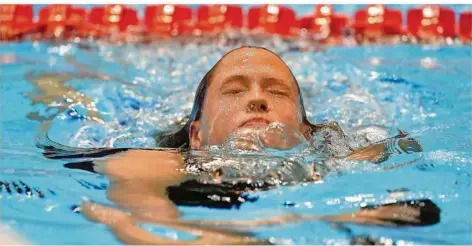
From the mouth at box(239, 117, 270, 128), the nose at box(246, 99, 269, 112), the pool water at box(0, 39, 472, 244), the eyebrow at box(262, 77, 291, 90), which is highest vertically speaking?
the eyebrow at box(262, 77, 291, 90)

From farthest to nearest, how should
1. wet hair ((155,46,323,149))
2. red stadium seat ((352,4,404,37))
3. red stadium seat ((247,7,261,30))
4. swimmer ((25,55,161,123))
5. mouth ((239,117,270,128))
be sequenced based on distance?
A: 1. red stadium seat ((247,7,261,30))
2. red stadium seat ((352,4,404,37))
3. swimmer ((25,55,161,123))
4. wet hair ((155,46,323,149))
5. mouth ((239,117,270,128))

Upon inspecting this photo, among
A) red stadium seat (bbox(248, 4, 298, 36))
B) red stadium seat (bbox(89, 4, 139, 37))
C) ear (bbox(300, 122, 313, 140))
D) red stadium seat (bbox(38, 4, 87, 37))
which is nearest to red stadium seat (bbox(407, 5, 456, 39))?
red stadium seat (bbox(248, 4, 298, 36))

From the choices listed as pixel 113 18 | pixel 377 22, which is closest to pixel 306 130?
pixel 377 22

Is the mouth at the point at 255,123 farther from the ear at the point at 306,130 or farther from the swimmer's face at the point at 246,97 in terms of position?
the ear at the point at 306,130

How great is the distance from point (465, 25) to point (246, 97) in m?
3.57

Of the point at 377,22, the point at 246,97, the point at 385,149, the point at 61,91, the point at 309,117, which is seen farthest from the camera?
the point at 377,22

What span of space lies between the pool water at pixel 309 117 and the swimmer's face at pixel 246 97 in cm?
38

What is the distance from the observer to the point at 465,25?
17.6 feet

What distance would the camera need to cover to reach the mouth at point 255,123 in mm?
2186

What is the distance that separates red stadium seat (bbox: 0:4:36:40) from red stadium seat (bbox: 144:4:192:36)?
2.80ft

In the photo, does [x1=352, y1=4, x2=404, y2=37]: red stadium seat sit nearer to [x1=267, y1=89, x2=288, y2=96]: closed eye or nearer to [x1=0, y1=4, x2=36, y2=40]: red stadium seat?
[x1=0, y1=4, x2=36, y2=40]: red stadium seat

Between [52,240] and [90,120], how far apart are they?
65.0 inches

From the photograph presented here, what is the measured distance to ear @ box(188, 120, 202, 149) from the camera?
2.40 meters

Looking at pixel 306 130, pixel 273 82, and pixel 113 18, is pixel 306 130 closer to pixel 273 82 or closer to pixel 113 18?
pixel 273 82
